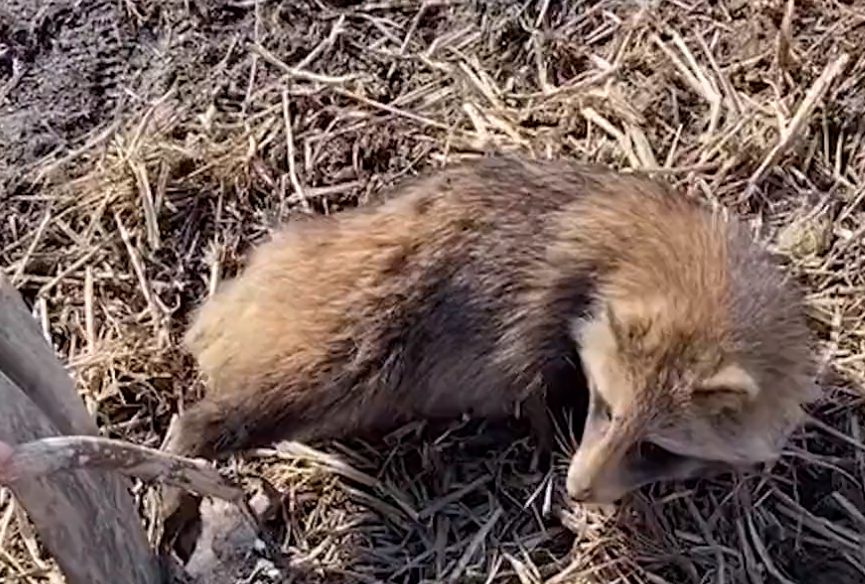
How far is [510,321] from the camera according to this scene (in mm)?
3629

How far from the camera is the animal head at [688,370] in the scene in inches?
133

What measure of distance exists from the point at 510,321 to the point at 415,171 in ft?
2.37

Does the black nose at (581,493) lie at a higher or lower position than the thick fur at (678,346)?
lower

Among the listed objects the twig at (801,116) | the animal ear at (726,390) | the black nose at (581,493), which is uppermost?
the twig at (801,116)

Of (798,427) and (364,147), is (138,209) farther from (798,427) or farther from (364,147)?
(798,427)

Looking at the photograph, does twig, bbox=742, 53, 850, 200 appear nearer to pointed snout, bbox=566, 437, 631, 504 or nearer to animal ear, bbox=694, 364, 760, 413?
animal ear, bbox=694, 364, 760, 413

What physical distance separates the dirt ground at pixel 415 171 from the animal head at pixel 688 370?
217mm

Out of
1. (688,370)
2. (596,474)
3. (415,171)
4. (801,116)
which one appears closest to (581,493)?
(596,474)

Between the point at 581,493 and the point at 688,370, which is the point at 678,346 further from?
the point at 581,493

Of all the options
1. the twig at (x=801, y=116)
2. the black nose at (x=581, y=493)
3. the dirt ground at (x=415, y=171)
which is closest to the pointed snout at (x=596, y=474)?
the black nose at (x=581, y=493)

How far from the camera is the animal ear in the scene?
334cm

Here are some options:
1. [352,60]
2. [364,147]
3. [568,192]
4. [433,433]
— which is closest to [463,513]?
[433,433]

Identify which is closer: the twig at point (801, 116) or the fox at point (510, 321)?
the fox at point (510, 321)

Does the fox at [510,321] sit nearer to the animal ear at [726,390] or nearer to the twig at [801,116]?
the animal ear at [726,390]
